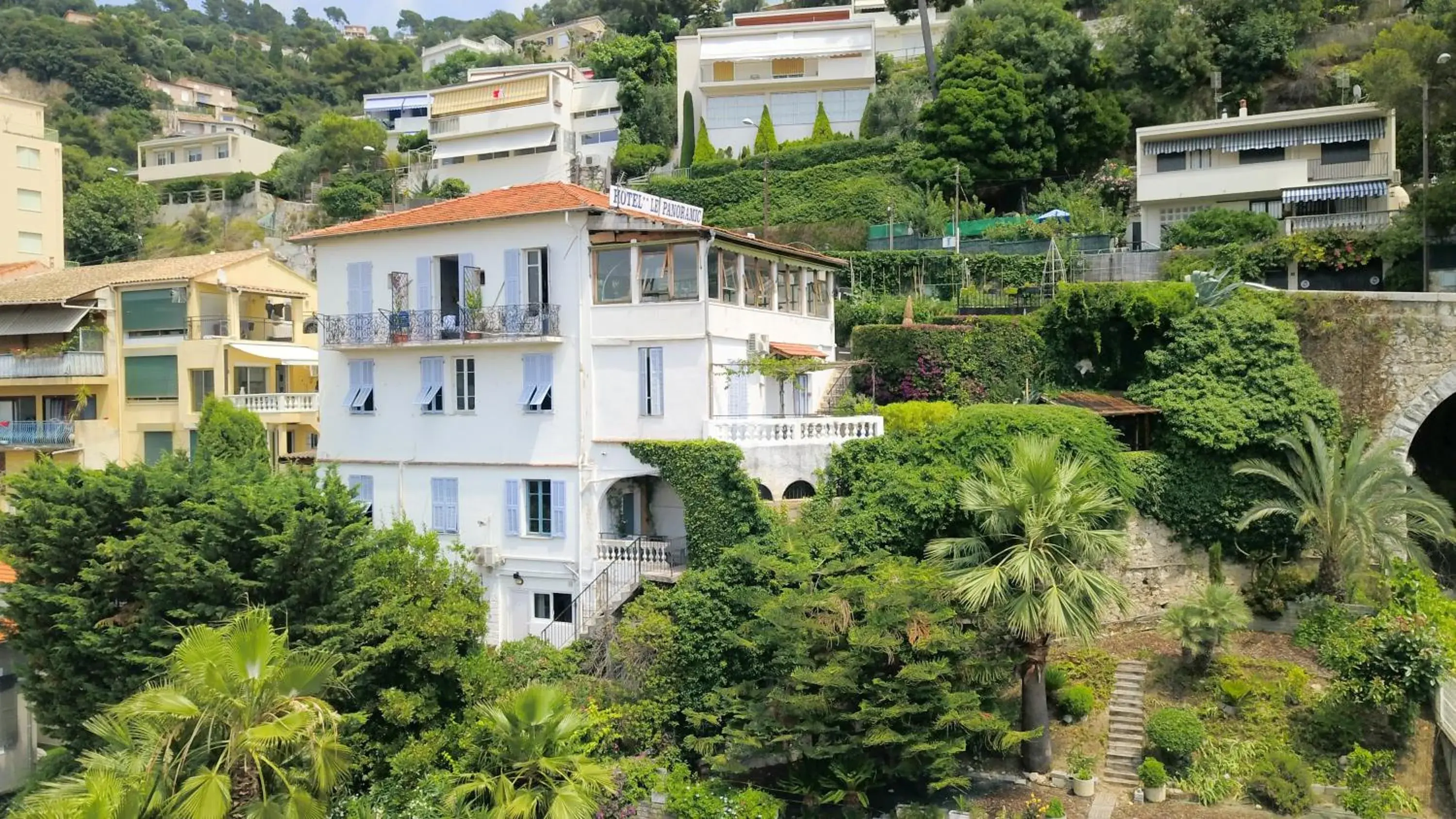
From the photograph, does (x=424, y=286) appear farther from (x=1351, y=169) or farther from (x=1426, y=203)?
(x=1351, y=169)

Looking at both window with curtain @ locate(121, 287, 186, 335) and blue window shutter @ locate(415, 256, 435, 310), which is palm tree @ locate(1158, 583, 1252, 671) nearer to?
blue window shutter @ locate(415, 256, 435, 310)

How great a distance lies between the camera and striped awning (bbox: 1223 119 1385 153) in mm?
38062

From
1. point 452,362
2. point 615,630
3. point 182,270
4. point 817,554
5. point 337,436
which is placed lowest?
point 615,630

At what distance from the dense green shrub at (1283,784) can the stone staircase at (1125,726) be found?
1.96 meters

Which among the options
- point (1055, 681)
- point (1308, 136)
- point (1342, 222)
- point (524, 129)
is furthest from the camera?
point (524, 129)

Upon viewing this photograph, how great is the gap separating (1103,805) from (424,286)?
63.4 ft

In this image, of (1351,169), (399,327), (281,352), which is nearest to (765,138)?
(1351,169)

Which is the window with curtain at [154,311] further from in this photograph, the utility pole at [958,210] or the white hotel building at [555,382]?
the utility pole at [958,210]

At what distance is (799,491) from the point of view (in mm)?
25375

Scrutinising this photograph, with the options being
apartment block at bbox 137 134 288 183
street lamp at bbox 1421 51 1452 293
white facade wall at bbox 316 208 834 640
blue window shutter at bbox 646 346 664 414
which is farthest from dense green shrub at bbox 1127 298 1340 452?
apartment block at bbox 137 134 288 183

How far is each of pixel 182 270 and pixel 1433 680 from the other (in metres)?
36.0

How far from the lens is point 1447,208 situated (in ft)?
97.9

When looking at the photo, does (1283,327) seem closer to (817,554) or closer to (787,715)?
(817,554)

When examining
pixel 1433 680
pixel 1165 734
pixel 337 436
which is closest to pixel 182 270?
pixel 337 436
